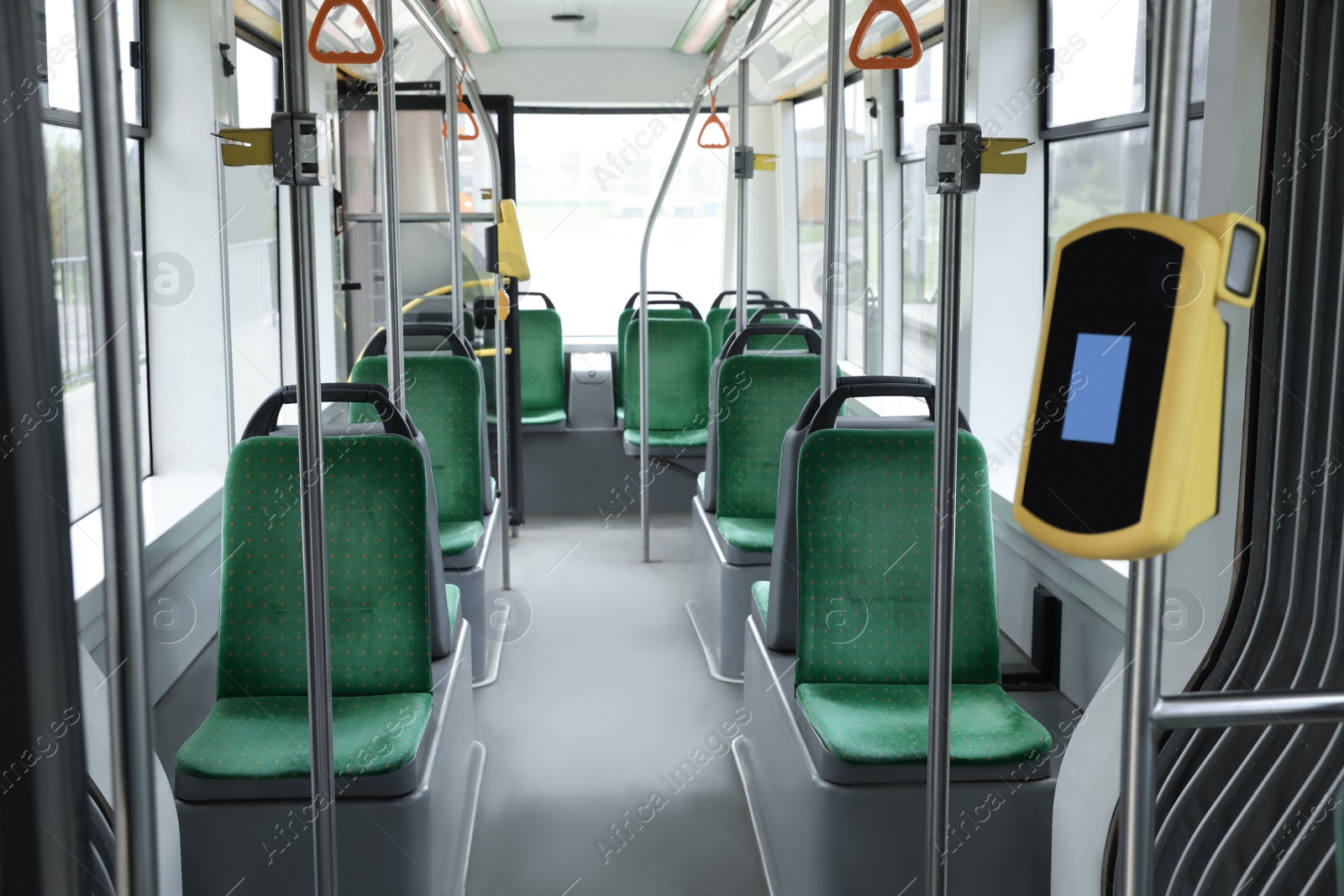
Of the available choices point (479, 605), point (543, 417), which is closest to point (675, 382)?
point (543, 417)

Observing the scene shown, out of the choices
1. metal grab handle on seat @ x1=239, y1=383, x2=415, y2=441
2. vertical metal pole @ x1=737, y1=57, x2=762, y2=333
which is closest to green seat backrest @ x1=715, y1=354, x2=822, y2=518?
vertical metal pole @ x1=737, y1=57, x2=762, y2=333

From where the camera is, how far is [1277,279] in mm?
1164

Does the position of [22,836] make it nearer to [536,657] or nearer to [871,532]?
[871,532]

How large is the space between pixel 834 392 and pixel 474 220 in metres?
2.93

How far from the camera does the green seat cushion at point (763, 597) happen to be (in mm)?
2780

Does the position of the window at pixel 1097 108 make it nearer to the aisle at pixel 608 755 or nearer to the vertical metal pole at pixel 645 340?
the vertical metal pole at pixel 645 340

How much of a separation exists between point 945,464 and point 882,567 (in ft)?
3.80

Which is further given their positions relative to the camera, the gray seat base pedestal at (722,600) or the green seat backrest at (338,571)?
the gray seat base pedestal at (722,600)

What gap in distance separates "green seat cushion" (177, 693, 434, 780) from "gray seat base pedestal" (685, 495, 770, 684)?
137cm

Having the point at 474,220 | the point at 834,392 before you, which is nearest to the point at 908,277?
the point at 474,220

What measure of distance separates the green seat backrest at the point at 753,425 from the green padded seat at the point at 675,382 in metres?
1.88

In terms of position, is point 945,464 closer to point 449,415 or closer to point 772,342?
point 449,415

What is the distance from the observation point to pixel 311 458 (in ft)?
4.24

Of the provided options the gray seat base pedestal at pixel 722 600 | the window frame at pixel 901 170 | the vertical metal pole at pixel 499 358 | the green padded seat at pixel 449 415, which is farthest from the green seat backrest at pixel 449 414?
the window frame at pixel 901 170
